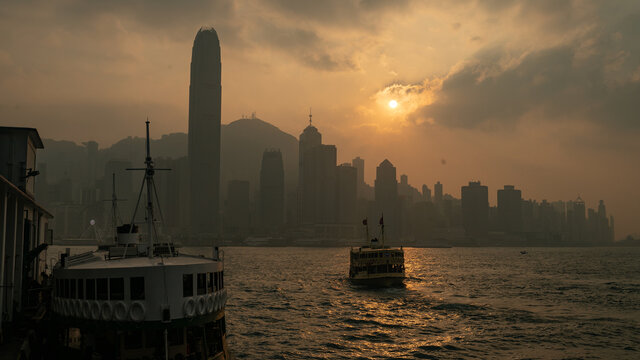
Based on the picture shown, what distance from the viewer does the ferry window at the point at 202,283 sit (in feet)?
86.0

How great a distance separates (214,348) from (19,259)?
2304cm

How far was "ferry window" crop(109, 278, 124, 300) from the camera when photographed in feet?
80.5

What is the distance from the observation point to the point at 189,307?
2498cm

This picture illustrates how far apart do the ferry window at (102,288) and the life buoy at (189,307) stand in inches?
158

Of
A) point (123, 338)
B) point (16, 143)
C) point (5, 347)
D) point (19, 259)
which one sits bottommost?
point (5, 347)

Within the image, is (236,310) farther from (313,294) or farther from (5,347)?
(5,347)

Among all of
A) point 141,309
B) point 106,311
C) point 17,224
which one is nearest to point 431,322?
point 141,309

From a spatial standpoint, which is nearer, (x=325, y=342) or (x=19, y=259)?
(x=19, y=259)

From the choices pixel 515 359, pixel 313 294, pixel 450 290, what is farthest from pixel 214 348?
pixel 450 290

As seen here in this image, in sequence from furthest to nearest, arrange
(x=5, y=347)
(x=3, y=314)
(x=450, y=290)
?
(x=450, y=290) < (x=3, y=314) < (x=5, y=347)

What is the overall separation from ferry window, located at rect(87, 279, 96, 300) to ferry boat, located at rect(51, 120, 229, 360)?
52 millimetres

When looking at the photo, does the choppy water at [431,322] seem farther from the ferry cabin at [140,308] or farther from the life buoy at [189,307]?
the life buoy at [189,307]

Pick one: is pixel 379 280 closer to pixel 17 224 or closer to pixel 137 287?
pixel 17 224

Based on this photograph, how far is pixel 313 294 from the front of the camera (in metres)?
82.4
